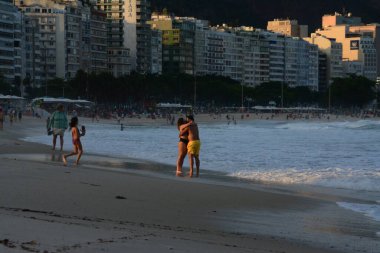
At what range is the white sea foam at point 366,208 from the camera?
35.5 feet

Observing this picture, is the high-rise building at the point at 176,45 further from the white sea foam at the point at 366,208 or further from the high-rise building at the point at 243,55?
the white sea foam at the point at 366,208

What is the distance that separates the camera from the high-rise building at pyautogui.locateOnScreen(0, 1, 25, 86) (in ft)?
371

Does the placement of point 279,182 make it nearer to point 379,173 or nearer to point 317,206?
point 379,173

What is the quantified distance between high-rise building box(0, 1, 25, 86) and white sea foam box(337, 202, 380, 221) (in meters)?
102

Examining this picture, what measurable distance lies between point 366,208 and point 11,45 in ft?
355

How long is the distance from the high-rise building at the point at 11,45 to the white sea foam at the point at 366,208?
334 feet

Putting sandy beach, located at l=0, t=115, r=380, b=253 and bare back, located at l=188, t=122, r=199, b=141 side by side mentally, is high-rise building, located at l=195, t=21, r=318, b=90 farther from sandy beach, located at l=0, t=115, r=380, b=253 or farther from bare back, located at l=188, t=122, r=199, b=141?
sandy beach, located at l=0, t=115, r=380, b=253

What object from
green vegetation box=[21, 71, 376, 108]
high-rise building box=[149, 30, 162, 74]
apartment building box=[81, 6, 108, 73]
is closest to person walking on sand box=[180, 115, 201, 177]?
green vegetation box=[21, 71, 376, 108]

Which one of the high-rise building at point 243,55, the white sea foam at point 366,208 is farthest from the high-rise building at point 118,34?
the white sea foam at point 366,208

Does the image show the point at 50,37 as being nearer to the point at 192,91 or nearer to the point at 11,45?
the point at 11,45

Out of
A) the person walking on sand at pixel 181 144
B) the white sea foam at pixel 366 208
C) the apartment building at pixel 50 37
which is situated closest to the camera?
the white sea foam at pixel 366 208

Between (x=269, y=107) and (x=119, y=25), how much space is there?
3195 centimetres

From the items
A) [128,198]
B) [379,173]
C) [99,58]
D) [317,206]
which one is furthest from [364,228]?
[99,58]

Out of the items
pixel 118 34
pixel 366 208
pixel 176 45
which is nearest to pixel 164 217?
pixel 366 208
